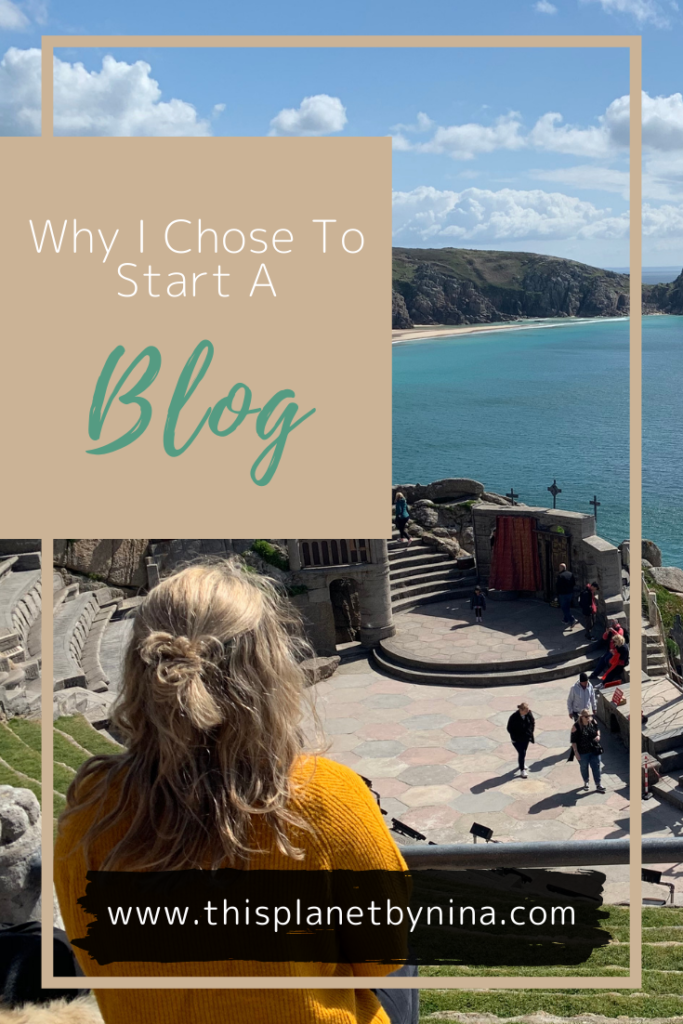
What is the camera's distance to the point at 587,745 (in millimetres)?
12367

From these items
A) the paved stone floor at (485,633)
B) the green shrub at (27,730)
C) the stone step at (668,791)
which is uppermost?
the green shrub at (27,730)

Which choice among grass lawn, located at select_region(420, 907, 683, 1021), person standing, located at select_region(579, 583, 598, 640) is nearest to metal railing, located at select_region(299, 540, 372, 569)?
person standing, located at select_region(579, 583, 598, 640)

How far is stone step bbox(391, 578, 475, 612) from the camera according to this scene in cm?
2170

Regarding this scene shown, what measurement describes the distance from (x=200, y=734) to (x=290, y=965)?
62cm

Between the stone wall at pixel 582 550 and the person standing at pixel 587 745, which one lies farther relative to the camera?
the stone wall at pixel 582 550

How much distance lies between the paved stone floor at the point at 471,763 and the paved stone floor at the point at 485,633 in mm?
899

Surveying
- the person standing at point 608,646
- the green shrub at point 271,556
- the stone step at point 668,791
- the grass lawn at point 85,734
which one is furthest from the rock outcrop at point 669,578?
the grass lawn at point 85,734

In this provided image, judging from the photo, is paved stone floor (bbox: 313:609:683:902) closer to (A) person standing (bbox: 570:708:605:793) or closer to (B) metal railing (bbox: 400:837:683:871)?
(A) person standing (bbox: 570:708:605:793)

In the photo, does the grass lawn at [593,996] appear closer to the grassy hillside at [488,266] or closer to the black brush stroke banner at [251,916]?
the black brush stroke banner at [251,916]

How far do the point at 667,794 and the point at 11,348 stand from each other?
11405 millimetres

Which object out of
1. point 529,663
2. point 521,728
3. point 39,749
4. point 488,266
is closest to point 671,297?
point 488,266

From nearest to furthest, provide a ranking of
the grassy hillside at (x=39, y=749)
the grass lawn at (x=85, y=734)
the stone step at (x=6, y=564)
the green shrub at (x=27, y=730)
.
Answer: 1. the grassy hillside at (x=39, y=749)
2. the green shrub at (x=27, y=730)
3. the grass lawn at (x=85, y=734)
4. the stone step at (x=6, y=564)

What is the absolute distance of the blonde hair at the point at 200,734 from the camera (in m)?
1.73

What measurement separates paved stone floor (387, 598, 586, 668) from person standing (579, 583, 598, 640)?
27 cm
